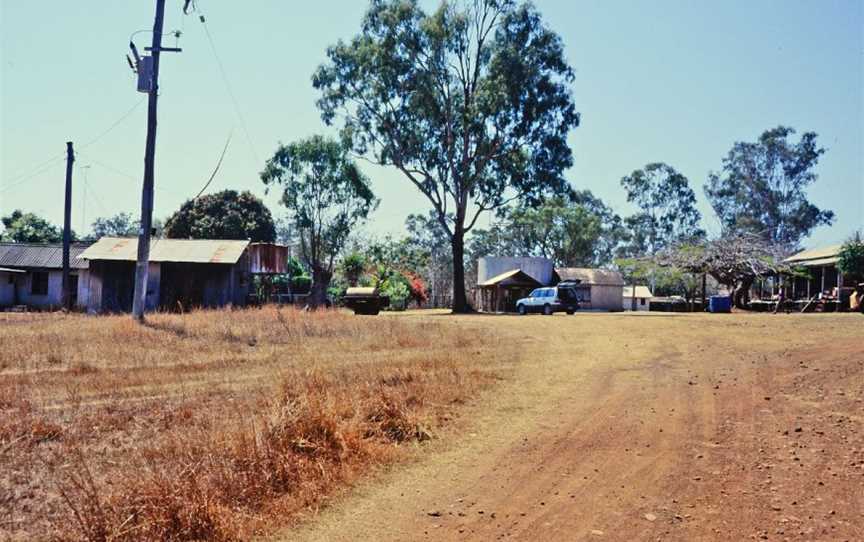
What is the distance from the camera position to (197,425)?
8703 mm

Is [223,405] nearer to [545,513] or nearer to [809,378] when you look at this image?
[545,513]

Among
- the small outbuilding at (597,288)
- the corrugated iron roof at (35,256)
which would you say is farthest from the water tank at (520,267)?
the corrugated iron roof at (35,256)

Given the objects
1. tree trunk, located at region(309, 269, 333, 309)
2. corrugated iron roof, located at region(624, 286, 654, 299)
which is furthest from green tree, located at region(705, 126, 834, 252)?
tree trunk, located at region(309, 269, 333, 309)

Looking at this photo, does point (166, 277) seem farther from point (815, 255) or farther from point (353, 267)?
point (815, 255)

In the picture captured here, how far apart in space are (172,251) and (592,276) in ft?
112

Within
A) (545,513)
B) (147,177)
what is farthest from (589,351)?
(147,177)

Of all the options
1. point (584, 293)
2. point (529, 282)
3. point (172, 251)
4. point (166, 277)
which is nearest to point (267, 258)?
point (172, 251)

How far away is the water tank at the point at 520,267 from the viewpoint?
5419 cm

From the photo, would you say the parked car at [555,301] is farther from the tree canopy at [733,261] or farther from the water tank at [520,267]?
the water tank at [520,267]

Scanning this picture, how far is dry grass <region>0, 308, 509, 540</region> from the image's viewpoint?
5.76m

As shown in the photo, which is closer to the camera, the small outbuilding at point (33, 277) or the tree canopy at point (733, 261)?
the small outbuilding at point (33, 277)

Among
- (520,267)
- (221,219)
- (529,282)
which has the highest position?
(221,219)

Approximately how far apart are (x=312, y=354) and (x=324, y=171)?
34355 mm

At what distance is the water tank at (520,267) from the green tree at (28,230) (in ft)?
112
